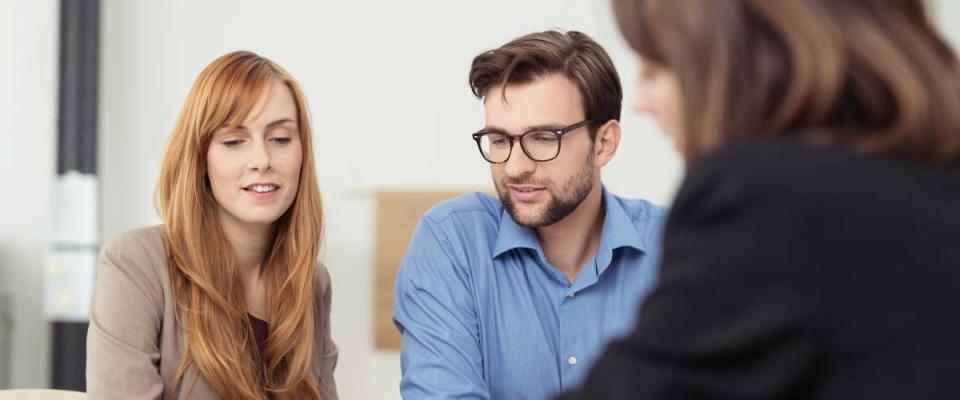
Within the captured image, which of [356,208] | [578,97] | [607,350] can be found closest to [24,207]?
[356,208]

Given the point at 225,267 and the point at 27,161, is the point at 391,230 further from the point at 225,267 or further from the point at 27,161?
the point at 225,267

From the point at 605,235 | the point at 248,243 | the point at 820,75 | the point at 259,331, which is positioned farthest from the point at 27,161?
the point at 820,75

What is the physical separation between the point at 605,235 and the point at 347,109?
215 cm

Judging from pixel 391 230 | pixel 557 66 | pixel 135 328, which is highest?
pixel 557 66

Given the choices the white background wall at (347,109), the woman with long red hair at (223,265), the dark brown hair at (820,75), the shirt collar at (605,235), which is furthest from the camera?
the white background wall at (347,109)

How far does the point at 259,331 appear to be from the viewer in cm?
217

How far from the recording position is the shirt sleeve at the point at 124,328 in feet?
6.26

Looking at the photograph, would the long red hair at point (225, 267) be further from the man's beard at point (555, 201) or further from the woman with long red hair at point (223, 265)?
the man's beard at point (555, 201)

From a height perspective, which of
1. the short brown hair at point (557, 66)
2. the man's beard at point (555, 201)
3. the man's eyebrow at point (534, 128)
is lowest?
the man's beard at point (555, 201)

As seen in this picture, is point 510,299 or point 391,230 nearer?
point 510,299

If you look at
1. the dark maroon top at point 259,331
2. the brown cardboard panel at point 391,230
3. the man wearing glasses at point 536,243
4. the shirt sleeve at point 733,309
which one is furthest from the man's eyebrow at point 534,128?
the brown cardboard panel at point 391,230

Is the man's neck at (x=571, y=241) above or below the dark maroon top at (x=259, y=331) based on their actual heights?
above

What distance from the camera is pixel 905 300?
71 centimetres

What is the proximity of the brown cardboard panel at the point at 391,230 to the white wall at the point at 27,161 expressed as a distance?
128 cm
